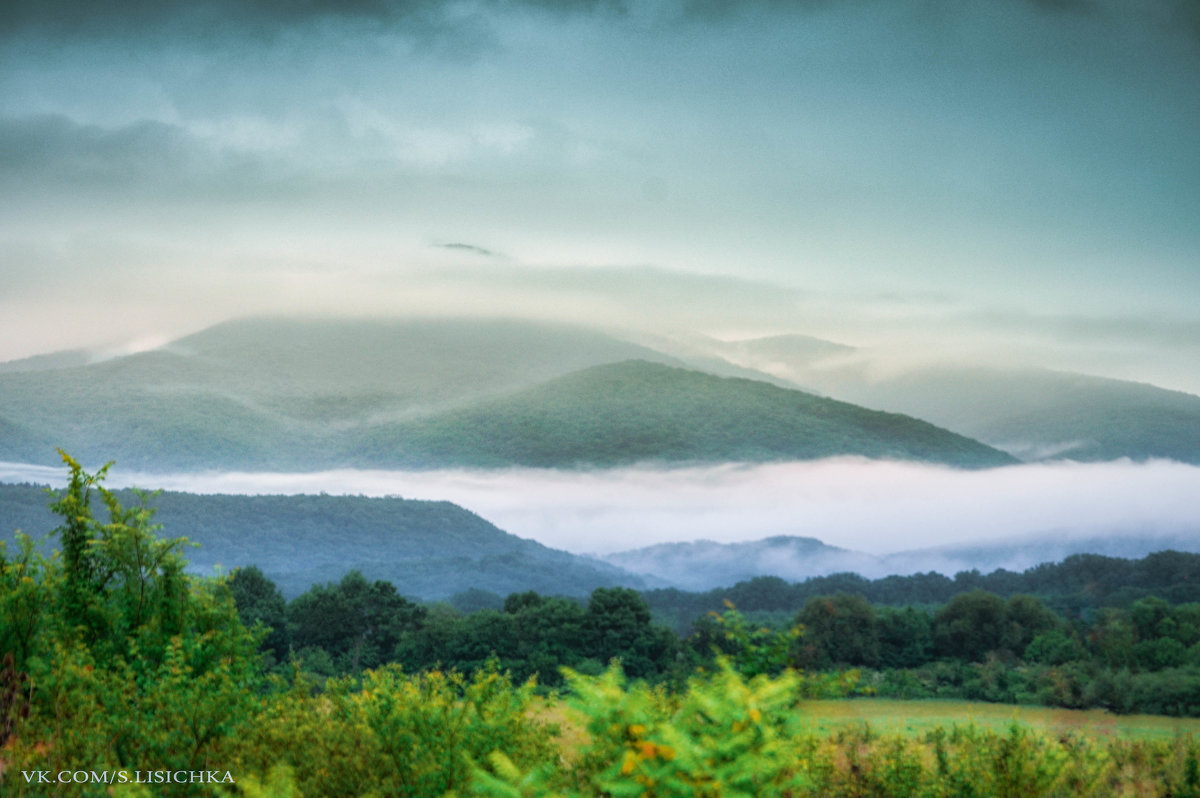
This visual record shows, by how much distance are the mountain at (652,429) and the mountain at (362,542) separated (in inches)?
247

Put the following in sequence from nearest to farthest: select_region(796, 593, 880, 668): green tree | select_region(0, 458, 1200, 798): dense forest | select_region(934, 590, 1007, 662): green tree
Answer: select_region(0, 458, 1200, 798): dense forest, select_region(796, 593, 880, 668): green tree, select_region(934, 590, 1007, 662): green tree

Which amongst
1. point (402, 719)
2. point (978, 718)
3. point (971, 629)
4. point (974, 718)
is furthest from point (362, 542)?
point (402, 719)

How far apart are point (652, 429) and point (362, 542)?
75.2 feet

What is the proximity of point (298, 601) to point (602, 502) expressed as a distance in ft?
107

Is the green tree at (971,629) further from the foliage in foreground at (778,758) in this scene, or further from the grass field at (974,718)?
the foliage in foreground at (778,758)

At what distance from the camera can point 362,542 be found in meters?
63.9

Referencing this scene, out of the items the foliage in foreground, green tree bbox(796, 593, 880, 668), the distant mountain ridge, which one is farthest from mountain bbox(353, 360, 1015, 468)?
the foliage in foreground

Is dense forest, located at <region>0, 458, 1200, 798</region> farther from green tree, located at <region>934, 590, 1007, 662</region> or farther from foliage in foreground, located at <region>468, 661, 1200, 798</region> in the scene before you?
green tree, located at <region>934, 590, 1007, 662</region>

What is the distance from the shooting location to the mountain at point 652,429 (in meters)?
68.8

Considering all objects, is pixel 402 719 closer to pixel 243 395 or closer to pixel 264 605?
pixel 264 605

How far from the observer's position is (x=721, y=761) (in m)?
3.28

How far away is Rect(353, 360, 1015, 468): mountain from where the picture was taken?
6881 centimetres

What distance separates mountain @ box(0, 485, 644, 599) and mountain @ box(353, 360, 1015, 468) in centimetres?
626

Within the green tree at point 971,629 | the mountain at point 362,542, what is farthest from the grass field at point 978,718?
the mountain at point 362,542
